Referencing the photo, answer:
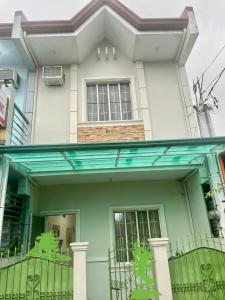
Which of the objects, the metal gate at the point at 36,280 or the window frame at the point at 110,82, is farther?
the window frame at the point at 110,82

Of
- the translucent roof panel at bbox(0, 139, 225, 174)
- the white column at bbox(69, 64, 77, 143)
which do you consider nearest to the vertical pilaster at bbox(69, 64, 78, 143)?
the white column at bbox(69, 64, 77, 143)

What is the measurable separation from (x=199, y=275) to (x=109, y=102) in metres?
5.74

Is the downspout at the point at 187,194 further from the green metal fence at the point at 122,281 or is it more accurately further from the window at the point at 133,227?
the green metal fence at the point at 122,281

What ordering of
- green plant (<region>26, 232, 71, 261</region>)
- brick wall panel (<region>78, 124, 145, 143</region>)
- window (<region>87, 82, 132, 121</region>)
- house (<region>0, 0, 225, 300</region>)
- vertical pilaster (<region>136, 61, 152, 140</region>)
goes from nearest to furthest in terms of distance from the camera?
green plant (<region>26, 232, 71, 261</region>)
house (<region>0, 0, 225, 300</region>)
brick wall panel (<region>78, 124, 145, 143</region>)
vertical pilaster (<region>136, 61, 152, 140</region>)
window (<region>87, 82, 132, 121</region>)

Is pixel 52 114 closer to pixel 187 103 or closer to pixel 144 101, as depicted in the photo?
pixel 144 101

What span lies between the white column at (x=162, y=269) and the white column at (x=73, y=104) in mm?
4040

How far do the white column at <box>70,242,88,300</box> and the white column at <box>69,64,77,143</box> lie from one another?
12.0 ft

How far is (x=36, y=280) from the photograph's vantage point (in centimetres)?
441

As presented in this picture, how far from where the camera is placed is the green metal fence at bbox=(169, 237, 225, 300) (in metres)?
4.52

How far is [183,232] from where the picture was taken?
23.1 ft

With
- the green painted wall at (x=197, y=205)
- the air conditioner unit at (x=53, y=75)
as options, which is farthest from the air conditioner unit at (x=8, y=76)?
the green painted wall at (x=197, y=205)

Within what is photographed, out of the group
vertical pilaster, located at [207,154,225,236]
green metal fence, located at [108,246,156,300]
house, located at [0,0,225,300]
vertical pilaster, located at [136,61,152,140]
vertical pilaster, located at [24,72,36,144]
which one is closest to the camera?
green metal fence, located at [108,246,156,300]

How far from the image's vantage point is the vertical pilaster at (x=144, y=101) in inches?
299

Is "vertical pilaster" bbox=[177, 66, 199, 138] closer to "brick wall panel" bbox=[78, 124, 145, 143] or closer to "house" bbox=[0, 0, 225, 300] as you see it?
"house" bbox=[0, 0, 225, 300]
